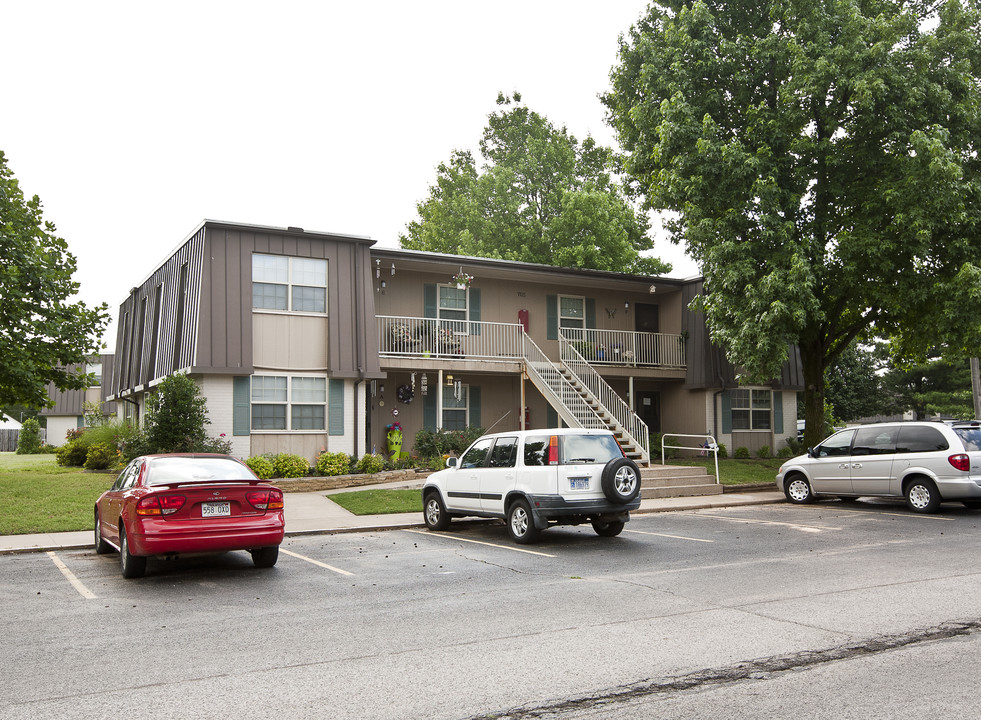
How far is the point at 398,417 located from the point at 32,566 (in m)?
13.3

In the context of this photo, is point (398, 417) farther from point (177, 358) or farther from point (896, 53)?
point (896, 53)

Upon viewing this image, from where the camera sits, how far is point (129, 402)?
27047 mm

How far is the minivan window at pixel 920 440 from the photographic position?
14609 millimetres

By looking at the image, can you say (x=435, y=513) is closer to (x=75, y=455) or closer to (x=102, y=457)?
(x=102, y=457)

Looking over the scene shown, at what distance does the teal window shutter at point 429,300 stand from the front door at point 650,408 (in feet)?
26.8

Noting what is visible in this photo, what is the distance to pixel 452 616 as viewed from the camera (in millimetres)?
7148

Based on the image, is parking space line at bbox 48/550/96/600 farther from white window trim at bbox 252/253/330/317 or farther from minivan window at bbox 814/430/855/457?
minivan window at bbox 814/430/855/457

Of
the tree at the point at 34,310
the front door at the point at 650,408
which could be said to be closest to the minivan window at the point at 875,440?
the front door at the point at 650,408

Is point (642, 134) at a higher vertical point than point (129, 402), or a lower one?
higher

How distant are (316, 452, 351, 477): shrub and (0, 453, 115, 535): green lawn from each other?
4.69m

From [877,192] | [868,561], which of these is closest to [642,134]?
[877,192]

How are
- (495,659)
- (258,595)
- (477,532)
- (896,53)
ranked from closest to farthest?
(495,659) < (258,595) < (477,532) < (896,53)

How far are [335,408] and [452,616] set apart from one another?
13.8 meters

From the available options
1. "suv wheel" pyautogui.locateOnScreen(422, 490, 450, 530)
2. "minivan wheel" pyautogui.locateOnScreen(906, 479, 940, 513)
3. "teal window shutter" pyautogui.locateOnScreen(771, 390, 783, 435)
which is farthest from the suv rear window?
"teal window shutter" pyautogui.locateOnScreen(771, 390, 783, 435)
